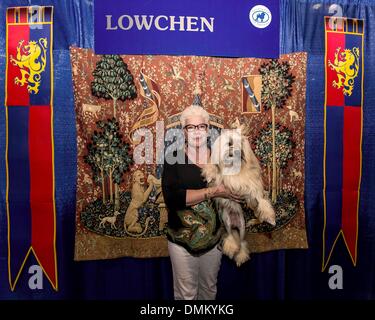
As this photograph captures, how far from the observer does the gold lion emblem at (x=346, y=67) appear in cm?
231

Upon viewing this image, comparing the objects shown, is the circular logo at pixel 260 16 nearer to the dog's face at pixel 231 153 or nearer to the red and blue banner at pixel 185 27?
the red and blue banner at pixel 185 27

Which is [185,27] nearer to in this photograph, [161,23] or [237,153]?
[161,23]

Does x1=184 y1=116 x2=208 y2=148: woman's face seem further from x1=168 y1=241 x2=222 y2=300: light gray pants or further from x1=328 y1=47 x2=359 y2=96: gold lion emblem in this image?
x1=328 y1=47 x2=359 y2=96: gold lion emblem

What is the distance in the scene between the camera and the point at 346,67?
2.32m

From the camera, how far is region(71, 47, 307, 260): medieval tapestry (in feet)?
7.06

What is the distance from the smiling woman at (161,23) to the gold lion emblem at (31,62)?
0.44 meters

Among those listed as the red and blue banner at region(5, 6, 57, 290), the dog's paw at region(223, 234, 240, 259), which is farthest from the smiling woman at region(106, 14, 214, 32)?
the dog's paw at region(223, 234, 240, 259)

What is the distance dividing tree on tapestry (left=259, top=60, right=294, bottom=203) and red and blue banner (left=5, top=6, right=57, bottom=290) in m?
1.33

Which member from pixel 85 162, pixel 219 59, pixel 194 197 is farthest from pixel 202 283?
pixel 219 59

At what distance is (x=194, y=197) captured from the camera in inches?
82.5

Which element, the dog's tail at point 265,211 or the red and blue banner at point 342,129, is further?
the red and blue banner at point 342,129

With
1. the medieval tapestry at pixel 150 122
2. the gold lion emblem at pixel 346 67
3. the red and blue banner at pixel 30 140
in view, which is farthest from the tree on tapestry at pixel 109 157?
the gold lion emblem at pixel 346 67

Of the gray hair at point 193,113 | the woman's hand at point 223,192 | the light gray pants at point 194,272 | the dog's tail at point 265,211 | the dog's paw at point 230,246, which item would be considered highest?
the gray hair at point 193,113

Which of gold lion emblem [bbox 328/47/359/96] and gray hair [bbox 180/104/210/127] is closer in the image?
gray hair [bbox 180/104/210/127]
